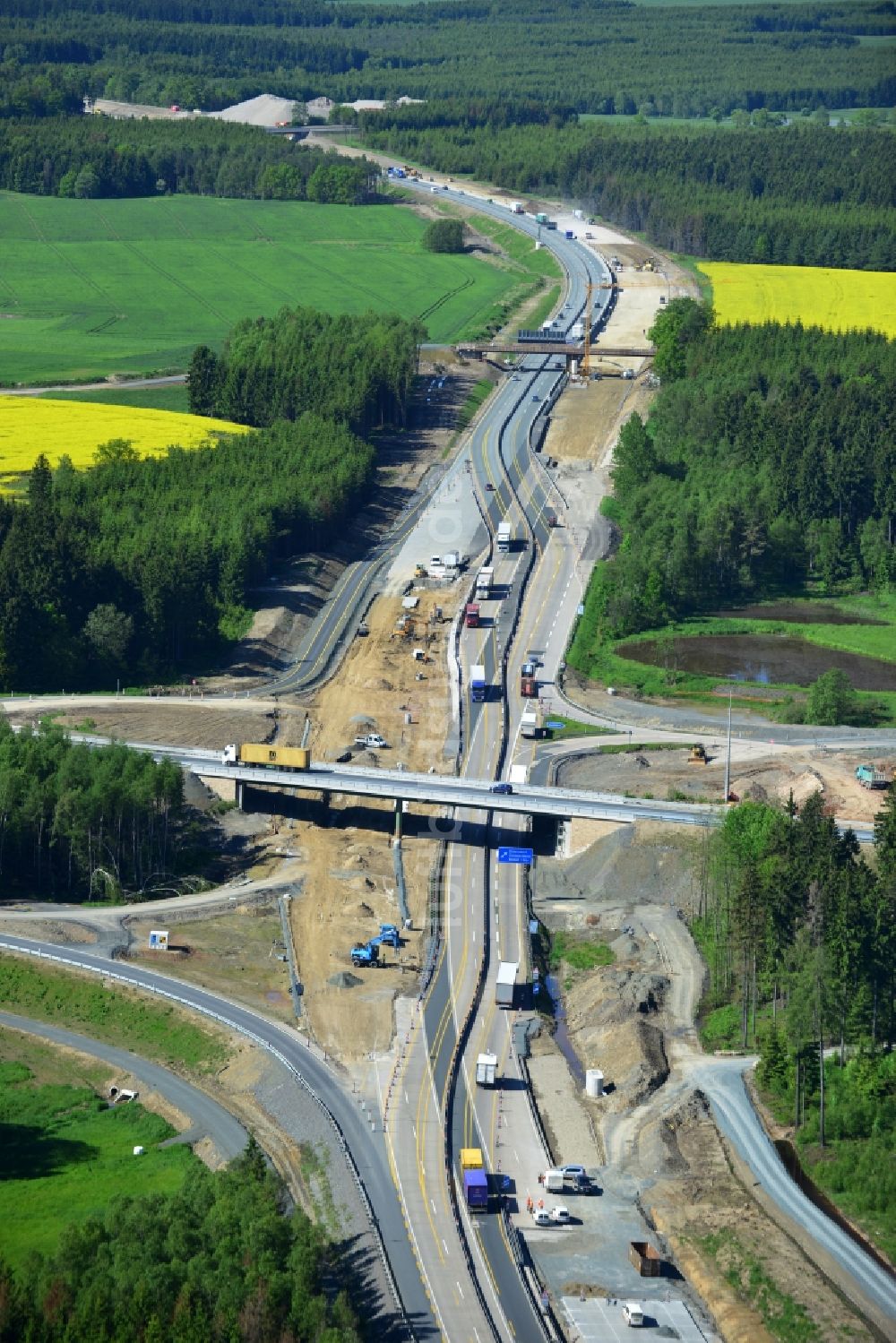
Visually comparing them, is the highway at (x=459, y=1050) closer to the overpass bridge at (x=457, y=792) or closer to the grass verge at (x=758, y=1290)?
the overpass bridge at (x=457, y=792)

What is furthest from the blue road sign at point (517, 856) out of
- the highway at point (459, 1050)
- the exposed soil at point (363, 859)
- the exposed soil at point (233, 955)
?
the exposed soil at point (233, 955)

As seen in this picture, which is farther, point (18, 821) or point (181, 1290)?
point (18, 821)

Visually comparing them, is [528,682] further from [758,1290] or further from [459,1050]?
[758,1290]

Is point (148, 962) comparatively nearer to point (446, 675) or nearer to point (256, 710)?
point (256, 710)

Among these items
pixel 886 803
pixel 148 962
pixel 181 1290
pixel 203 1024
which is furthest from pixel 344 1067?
pixel 886 803


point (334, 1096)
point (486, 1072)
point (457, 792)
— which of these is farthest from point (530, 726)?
point (334, 1096)

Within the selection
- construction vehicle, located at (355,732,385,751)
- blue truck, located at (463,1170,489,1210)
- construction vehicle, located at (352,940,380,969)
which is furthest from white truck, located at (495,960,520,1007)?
construction vehicle, located at (355,732,385,751)
